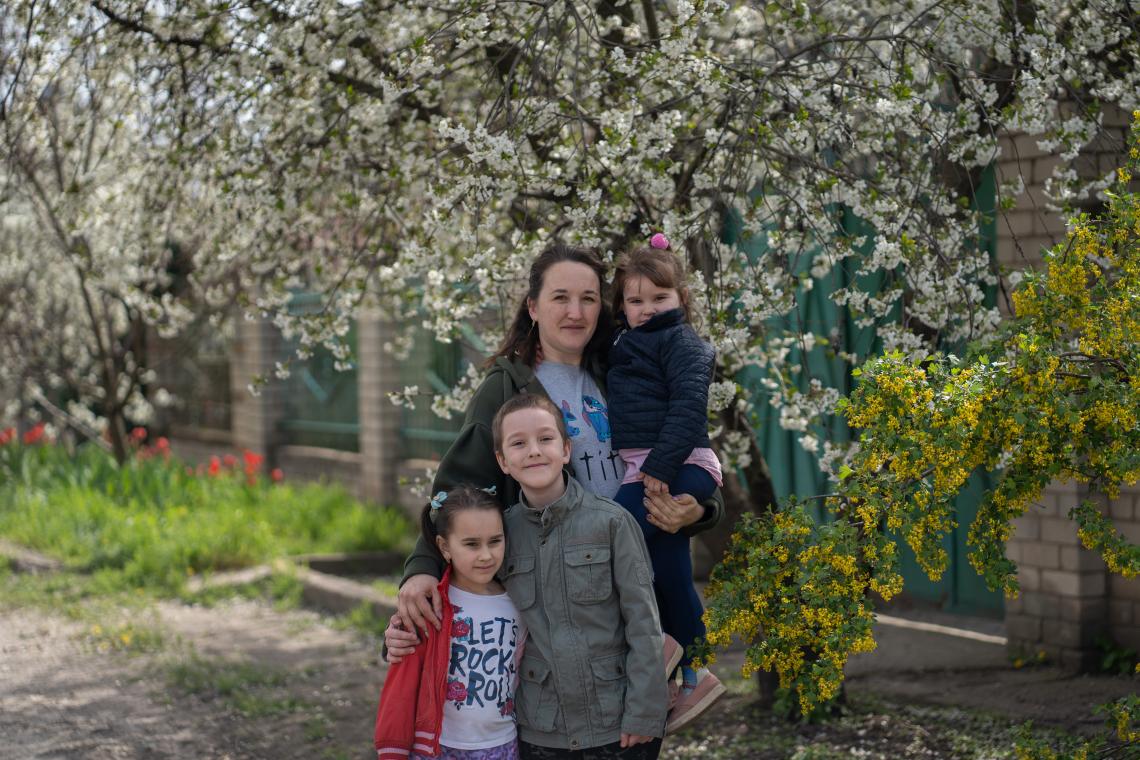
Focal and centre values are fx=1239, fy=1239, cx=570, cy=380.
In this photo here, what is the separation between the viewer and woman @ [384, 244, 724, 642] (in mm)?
3355

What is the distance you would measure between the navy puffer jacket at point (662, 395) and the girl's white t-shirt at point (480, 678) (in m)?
0.57

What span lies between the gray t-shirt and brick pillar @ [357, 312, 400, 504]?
794 cm

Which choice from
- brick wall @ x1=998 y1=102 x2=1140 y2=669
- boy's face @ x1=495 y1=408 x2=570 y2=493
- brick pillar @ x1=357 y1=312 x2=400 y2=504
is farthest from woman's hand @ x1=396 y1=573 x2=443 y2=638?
brick pillar @ x1=357 y1=312 x2=400 y2=504

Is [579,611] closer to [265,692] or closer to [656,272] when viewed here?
[656,272]

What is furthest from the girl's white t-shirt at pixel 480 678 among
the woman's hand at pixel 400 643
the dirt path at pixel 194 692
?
the dirt path at pixel 194 692

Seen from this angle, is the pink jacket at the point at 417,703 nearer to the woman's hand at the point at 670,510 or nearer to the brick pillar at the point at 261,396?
the woman's hand at the point at 670,510

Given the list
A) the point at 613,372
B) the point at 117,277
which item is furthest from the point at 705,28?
the point at 117,277

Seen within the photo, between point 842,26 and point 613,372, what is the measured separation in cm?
248

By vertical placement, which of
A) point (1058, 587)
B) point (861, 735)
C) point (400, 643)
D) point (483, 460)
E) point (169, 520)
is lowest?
point (861, 735)

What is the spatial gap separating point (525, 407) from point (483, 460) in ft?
0.94

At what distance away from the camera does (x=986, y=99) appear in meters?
4.50

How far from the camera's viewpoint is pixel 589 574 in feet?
10.4

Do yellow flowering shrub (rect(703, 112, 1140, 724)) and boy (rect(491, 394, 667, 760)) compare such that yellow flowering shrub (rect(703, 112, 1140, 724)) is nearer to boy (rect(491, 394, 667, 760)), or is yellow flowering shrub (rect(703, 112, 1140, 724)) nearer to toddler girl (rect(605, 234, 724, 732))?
toddler girl (rect(605, 234, 724, 732))

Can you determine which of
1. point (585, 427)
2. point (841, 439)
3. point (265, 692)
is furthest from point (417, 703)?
point (841, 439)
